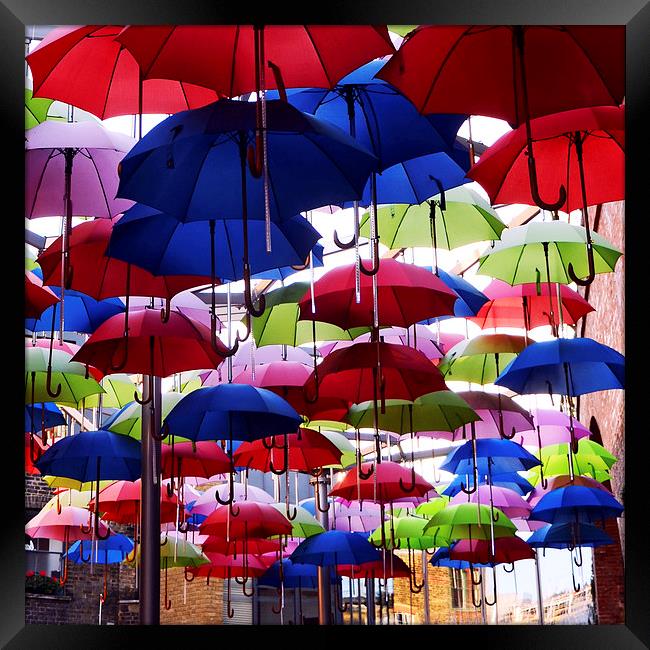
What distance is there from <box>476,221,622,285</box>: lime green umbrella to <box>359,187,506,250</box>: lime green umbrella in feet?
0.45

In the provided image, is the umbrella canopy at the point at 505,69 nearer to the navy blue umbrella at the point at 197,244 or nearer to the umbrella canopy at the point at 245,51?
the umbrella canopy at the point at 245,51

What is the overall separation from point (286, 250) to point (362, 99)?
0.78m

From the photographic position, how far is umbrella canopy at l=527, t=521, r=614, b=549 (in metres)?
9.08

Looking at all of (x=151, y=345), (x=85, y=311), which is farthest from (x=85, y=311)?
(x=151, y=345)

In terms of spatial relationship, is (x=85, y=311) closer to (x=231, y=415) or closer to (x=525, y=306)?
(x=231, y=415)

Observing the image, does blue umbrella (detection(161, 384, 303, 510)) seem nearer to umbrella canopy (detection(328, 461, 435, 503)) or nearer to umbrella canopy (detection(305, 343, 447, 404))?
umbrella canopy (detection(305, 343, 447, 404))

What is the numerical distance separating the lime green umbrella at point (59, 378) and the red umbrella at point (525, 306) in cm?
259

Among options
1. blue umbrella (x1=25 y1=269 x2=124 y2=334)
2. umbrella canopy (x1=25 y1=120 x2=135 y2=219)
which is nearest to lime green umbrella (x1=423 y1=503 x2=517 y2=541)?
blue umbrella (x1=25 y1=269 x2=124 y2=334)

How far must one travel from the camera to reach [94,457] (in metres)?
7.61

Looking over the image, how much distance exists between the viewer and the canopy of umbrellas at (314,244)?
3.62 metres

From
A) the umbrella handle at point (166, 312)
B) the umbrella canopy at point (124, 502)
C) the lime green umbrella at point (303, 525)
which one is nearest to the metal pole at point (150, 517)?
the umbrella handle at point (166, 312)

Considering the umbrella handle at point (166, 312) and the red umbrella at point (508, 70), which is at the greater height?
the red umbrella at point (508, 70)

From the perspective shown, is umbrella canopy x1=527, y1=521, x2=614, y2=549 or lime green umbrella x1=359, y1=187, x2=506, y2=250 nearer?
lime green umbrella x1=359, y1=187, x2=506, y2=250

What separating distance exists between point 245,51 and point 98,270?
2093 millimetres
